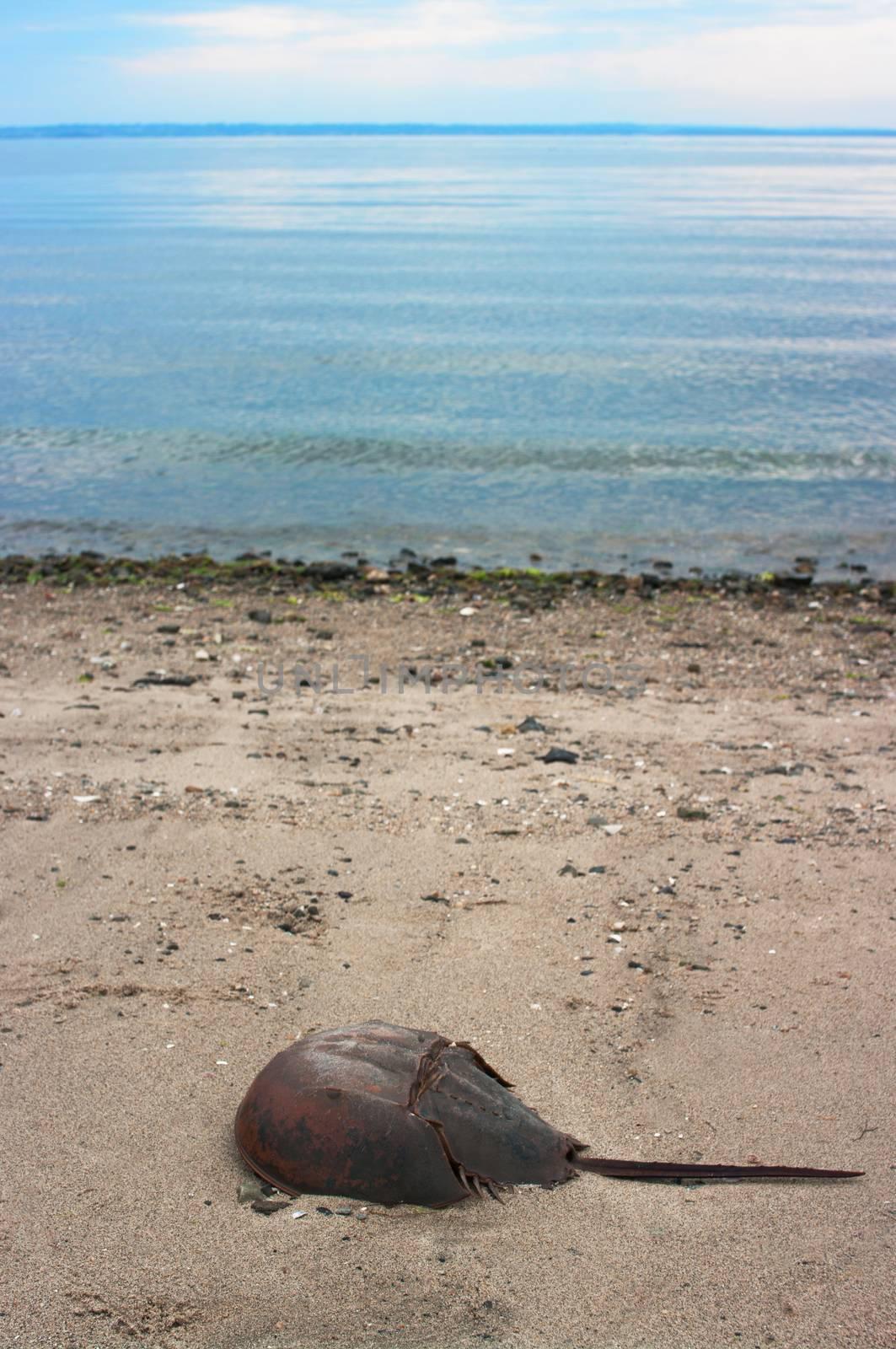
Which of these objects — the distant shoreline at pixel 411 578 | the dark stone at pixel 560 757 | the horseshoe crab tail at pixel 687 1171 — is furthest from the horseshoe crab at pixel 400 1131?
the distant shoreline at pixel 411 578

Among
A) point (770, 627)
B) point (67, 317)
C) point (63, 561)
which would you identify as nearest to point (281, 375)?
point (67, 317)

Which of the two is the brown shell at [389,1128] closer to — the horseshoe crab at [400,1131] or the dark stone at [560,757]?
the horseshoe crab at [400,1131]

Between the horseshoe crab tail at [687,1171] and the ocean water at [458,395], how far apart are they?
34.0 feet

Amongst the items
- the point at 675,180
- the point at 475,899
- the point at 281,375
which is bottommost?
the point at 475,899

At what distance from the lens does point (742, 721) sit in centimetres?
781

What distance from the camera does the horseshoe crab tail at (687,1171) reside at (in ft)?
11.2

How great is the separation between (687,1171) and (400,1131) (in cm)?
95

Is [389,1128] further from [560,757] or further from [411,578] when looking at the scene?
[411,578]

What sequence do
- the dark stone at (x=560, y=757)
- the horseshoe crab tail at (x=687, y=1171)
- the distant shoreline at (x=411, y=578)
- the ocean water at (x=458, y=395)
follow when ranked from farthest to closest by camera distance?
the ocean water at (x=458, y=395)
the distant shoreline at (x=411, y=578)
the dark stone at (x=560, y=757)
the horseshoe crab tail at (x=687, y=1171)

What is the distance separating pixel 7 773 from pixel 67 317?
28167 millimetres

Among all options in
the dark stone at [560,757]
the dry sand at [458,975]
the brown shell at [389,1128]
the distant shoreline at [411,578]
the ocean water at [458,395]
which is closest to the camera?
the dry sand at [458,975]

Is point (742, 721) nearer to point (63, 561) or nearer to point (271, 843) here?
point (271, 843)

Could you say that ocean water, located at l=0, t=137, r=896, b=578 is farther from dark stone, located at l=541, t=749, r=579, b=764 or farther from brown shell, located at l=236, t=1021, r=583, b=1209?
brown shell, located at l=236, t=1021, r=583, b=1209

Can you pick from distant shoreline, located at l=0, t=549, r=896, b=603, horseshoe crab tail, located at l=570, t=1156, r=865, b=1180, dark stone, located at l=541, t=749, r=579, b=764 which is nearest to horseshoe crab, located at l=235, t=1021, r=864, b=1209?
horseshoe crab tail, located at l=570, t=1156, r=865, b=1180
